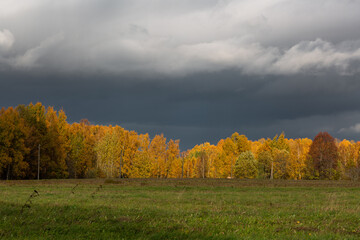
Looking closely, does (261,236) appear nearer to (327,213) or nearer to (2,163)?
(327,213)

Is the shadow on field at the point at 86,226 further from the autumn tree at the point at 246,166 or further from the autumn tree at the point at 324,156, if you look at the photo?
the autumn tree at the point at 324,156

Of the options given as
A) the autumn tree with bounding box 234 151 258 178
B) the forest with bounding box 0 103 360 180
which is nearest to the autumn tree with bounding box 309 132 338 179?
the forest with bounding box 0 103 360 180

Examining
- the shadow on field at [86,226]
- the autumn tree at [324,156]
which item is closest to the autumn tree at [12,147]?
the shadow on field at [86,226]

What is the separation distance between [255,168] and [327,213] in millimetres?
84903

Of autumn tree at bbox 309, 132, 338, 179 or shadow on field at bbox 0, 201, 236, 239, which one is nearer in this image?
shadow on field at bbox 0, 201, 236, 239

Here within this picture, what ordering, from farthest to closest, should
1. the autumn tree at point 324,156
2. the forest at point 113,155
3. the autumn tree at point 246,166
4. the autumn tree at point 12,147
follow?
Result: the autumn tree at point 324,156, the autumn tree at point 246,166, the forest at point 113,155, the autumn tree at point 12,147

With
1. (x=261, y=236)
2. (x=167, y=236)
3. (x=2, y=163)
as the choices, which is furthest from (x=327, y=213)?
(x=2, y=163)

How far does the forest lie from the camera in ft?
240

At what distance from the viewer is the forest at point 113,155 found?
73125 millimetres

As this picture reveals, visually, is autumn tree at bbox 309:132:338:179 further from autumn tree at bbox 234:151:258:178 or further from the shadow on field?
the shadow on field

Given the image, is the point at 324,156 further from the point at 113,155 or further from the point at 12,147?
the point at 12,147

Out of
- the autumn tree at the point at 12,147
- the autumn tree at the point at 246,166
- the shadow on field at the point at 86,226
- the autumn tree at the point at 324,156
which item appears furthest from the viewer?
the autumn tree at the point at 324,156

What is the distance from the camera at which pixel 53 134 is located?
8338cm

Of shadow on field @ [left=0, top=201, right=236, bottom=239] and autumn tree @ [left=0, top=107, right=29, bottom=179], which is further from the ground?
autumn tree @ [left=0, top=107, right=29, bottom=179]
